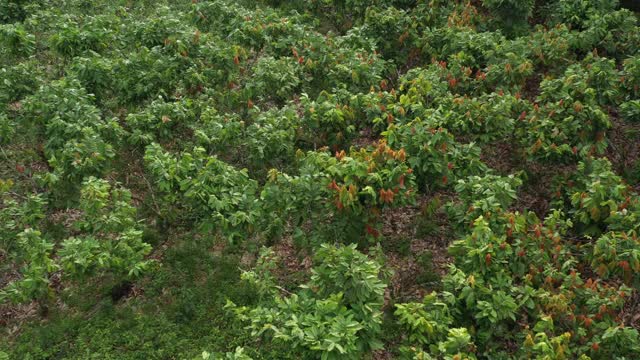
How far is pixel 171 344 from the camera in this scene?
20.9ft

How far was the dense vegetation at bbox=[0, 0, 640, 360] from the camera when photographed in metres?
5.20

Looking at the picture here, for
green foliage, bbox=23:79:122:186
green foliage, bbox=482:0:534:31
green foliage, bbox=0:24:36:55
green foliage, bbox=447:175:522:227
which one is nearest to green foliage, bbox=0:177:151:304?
green foliage, bbox=23:79:122:186

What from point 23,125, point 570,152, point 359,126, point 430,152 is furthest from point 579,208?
point 23,125

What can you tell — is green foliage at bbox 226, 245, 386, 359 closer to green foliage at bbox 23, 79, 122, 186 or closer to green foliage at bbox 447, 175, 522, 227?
green foliage at bbox 447, 175, 522, 227

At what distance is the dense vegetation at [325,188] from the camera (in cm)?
520

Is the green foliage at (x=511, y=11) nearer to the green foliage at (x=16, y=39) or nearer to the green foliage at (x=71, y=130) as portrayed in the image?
the green foliage at (x=71, y=130)

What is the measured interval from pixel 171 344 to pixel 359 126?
3.36 metres

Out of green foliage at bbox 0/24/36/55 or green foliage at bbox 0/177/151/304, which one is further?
green foliage at bbox 0/24/36/55

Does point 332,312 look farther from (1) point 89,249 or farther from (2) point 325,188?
(1) point 89,249

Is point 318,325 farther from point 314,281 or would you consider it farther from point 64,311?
point 64,311

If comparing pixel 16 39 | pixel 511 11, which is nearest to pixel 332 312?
pixel 16 39

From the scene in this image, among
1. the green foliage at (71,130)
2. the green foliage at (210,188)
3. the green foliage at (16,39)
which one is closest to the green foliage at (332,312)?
the green foliage at (210,188)

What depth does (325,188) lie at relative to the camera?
567cm

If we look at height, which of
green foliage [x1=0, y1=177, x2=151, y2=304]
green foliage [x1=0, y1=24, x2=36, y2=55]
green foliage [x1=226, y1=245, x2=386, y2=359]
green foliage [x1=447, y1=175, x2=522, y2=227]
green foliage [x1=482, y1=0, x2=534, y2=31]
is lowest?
green foliage [x1=0, y1=177, x2=151, y2=304]
